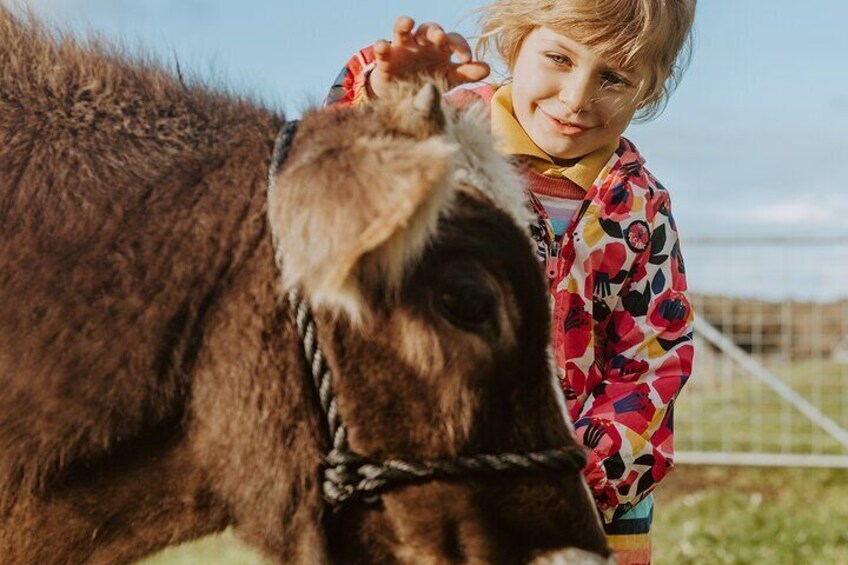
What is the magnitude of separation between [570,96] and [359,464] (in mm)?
1243

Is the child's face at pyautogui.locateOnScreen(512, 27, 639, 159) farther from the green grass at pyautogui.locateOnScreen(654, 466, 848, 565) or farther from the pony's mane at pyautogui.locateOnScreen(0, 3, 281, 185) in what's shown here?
the green grass at pyautogui.locateOnScreen(654, 466, 848, 565)

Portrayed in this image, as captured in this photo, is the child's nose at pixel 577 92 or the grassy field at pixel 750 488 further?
the grassy field at pixel 750 488

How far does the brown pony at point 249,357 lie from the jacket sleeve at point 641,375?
56cm

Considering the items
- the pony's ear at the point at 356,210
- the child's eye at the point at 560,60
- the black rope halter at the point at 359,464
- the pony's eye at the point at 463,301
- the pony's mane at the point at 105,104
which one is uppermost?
the child's eye at the point at 560,60

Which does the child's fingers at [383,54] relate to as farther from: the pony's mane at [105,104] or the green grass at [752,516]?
the green grass at [752,516]

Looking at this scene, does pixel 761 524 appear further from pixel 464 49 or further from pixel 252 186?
pixel 252 186

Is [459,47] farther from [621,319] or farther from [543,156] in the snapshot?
[621,319]

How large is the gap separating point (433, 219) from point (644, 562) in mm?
1545

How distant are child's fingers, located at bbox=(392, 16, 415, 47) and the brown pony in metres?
0.61

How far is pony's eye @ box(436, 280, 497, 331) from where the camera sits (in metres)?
2.19

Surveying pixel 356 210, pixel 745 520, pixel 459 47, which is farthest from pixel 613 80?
pixel 745 520

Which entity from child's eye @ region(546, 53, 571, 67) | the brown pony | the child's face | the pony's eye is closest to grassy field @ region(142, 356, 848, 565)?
the child's face

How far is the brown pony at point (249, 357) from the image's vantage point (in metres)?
2.15

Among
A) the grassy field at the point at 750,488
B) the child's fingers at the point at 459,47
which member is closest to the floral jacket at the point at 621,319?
the child's fingers at the point at 459,47
